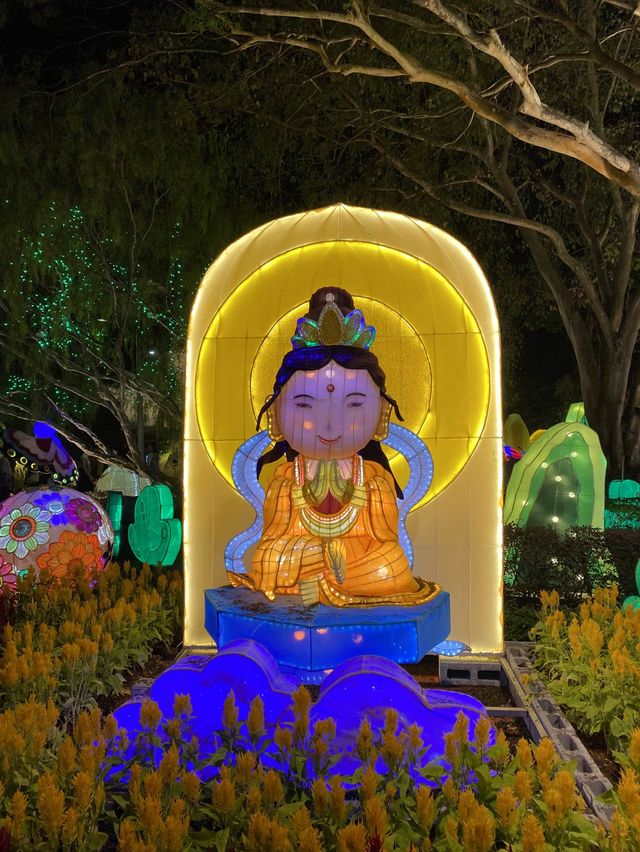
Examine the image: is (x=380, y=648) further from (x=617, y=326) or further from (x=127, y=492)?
(x=127, y=492)

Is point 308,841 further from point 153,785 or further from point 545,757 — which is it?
point 545,757

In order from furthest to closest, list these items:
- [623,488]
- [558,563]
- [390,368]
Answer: [623,488], [558,563], [390,368]

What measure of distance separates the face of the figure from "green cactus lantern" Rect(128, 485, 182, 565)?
3899 mm

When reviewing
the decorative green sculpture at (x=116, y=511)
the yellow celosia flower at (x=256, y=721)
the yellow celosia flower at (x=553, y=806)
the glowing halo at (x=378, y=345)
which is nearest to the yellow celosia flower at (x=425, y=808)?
the yellow celosia flower at (x=553, y=806)

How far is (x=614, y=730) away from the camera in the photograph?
14.8ft

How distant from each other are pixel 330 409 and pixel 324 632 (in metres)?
1.40

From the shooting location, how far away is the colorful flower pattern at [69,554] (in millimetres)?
7641

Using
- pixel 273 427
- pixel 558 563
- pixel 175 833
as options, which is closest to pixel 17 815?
pixel 175 833

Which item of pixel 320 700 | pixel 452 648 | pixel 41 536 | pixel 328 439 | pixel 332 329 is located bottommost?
pixel 452 648

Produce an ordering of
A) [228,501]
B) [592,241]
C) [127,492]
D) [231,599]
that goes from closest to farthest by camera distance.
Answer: [231,599]
[228,501]
[592,241]
[127,492]

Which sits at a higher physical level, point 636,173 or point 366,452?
point 636,173

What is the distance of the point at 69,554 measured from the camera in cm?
771

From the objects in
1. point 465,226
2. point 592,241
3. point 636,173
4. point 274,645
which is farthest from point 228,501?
point 465,226

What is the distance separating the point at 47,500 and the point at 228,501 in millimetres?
2340
